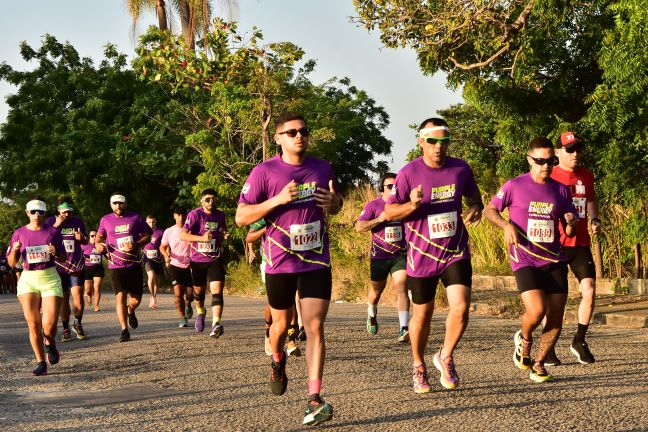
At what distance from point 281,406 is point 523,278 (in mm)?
2265

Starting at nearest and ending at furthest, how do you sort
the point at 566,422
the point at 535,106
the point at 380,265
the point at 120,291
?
the point at 566,422 → the point at 380,265 → the point at 120,291 → the point at 535,106

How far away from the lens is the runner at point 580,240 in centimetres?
948

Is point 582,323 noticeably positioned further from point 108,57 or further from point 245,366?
point 108,57

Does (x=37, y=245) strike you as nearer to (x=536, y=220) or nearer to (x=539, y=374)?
(x=536, y=220)

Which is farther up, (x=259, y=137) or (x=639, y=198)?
(x=259, y=137)

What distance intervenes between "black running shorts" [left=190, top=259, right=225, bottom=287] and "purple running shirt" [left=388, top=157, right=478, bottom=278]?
20.3 feet

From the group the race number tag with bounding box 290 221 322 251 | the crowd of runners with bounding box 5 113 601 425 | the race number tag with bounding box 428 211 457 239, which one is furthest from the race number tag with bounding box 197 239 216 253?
the race number tag with bounding box 290 221 322 251

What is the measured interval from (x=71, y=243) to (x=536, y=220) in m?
8.53

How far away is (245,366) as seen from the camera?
401 inches

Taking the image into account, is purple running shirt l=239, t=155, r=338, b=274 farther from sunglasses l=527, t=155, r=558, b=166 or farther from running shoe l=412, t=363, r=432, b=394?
sunglasses l=527, t=155, r=558, b=166

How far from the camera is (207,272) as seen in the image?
14.1m

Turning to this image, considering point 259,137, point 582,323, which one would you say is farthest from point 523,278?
point 259,137

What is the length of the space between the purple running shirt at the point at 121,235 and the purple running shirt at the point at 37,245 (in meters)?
2.65

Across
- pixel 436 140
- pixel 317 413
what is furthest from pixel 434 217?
pixel 317 413
